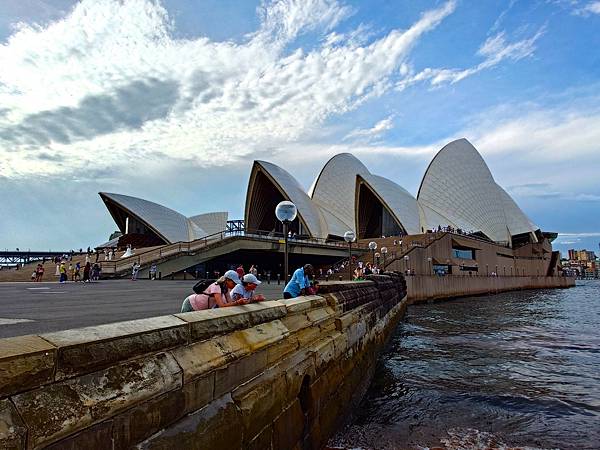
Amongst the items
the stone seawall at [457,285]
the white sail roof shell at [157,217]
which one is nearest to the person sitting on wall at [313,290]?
the stone seawall at [457,285]

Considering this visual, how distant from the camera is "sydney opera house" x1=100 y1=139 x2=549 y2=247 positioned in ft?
165

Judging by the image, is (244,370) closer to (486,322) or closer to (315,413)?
(315,413)

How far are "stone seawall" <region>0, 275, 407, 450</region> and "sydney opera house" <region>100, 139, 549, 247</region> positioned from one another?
43.9m

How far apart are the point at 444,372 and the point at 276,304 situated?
19.5ft

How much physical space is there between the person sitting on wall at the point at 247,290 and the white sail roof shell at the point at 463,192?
52.6 metres

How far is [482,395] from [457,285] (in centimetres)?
2789

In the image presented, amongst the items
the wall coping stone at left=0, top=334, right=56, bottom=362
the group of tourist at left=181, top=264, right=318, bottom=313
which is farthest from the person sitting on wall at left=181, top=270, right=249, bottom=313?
the wall coping stone at left=0, top=334, right=56, bottom=362

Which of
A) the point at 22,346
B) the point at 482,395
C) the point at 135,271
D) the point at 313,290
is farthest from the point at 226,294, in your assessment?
the point at 135,271

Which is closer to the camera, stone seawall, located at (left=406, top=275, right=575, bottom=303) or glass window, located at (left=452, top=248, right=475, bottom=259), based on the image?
stone seawall, located at (left=406, top=275, right=575, bottom=303)

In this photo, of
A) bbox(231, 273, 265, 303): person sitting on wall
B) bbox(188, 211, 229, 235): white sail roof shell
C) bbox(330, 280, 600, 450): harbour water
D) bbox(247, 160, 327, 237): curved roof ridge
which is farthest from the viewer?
bbox(188, 211, 229, 235): white sail roof shell

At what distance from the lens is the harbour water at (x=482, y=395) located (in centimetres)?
566

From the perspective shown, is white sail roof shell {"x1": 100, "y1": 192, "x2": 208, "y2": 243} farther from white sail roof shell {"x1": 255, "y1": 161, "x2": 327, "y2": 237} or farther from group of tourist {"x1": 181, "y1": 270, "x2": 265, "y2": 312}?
group of tourist {"x1": 181, "y1": 270, "x2": 265, "y2": 312}

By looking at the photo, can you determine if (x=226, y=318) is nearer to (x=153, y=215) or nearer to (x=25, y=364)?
(x=25, y=364)

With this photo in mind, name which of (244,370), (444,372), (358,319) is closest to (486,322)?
(444,372)
